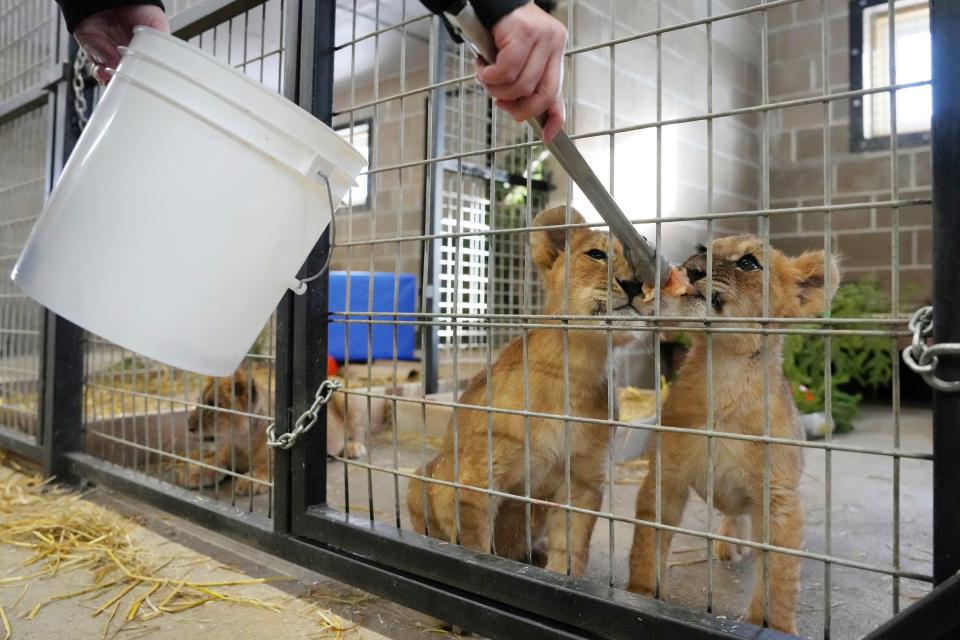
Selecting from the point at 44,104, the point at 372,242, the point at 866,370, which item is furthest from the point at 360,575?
the point at 866,370

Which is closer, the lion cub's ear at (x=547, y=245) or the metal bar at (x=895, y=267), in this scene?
the metal bar at (x=895, y=267)

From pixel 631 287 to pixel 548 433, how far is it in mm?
485

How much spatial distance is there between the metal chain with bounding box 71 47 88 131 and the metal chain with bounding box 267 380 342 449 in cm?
192

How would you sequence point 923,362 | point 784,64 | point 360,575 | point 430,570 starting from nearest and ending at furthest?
point 923,362
point 430,570
point 360,575
point 784,64

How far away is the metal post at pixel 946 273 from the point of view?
1.07m

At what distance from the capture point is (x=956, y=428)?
1075mm

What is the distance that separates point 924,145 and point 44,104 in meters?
6.51

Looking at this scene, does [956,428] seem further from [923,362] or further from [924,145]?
[924,145]

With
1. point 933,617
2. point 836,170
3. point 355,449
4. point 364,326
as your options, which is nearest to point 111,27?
point 933,617

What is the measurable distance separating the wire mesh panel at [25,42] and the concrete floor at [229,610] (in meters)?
2.42

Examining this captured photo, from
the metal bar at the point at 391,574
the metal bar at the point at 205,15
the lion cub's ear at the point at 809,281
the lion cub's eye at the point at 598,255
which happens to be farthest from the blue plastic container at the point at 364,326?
the lion cub's ear at the point at 809,281

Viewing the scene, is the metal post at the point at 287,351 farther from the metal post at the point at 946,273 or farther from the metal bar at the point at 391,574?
the metal post at the point at 946,273

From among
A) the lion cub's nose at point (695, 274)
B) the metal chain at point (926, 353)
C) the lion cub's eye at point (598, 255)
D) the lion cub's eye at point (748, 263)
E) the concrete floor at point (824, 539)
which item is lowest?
the concrete floor at point (824, 539)

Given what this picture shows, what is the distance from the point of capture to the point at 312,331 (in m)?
2.02
